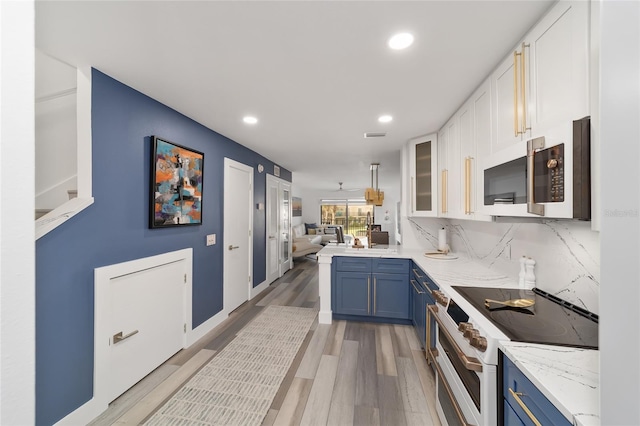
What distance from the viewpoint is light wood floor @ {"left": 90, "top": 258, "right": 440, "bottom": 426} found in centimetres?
178

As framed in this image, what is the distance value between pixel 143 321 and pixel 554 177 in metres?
2.83

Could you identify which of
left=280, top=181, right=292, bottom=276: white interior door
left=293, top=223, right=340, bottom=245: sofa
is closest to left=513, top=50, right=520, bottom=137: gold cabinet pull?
left=280, top=181, right=292, bottom=276: white interior door

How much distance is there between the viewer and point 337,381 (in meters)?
2.14

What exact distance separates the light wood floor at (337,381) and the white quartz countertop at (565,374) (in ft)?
3.64

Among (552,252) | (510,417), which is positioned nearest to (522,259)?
(552,252)

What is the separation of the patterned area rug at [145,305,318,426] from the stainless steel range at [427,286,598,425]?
126 cm

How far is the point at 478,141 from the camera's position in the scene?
196cm

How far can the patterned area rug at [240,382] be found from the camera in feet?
5.81

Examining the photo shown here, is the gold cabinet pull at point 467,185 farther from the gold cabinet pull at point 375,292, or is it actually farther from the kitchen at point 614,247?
the kitchen at point 614,247

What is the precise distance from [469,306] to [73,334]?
2.45 metres

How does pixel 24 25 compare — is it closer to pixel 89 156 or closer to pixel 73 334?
pixel 89 156

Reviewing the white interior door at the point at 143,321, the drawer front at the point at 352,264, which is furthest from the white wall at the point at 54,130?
the drawer front at the point at 352,264

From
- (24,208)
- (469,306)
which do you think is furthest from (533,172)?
(24,208)

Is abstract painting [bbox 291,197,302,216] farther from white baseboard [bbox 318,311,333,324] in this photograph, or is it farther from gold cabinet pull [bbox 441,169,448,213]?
gold cabinet pull [bbox 441,169,448,213]
